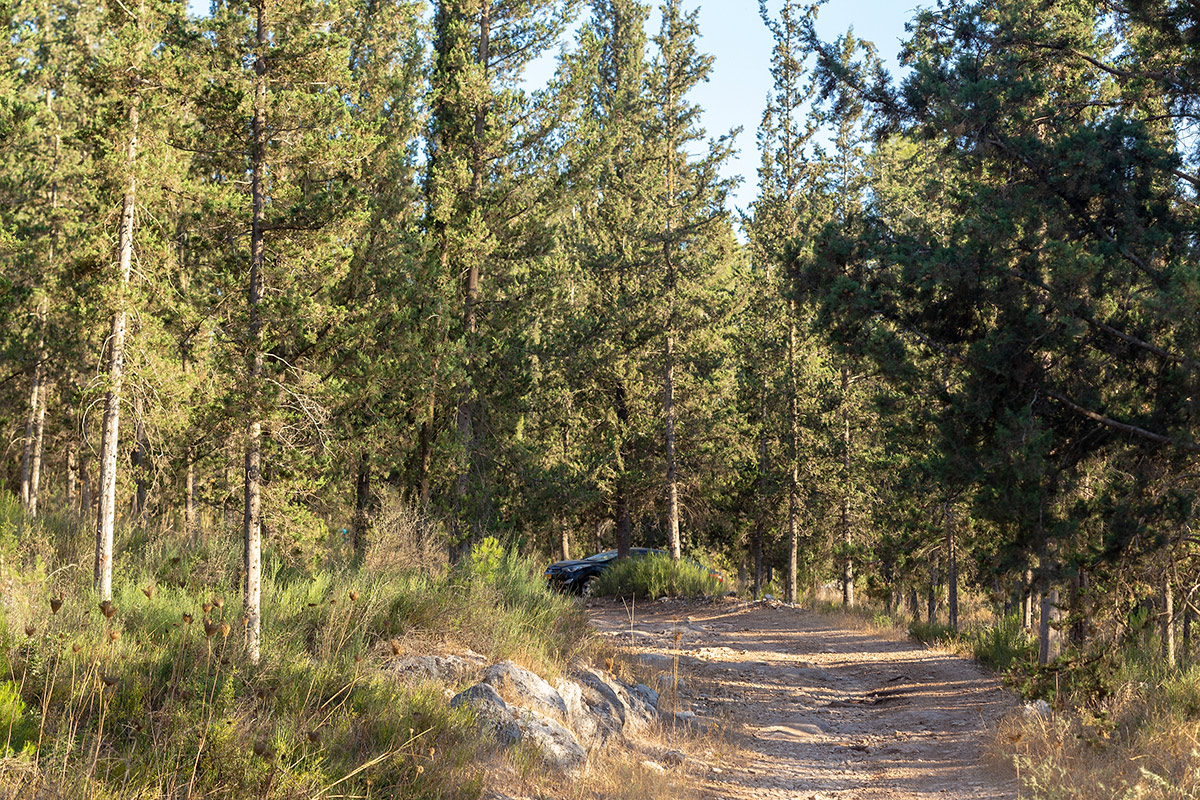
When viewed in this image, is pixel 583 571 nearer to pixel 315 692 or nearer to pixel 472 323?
pixel 472 323

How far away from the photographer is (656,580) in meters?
20.8

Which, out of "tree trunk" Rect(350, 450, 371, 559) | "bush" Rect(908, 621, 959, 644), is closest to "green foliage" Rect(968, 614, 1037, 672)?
"bush" Rect(908, 621, 959, 644)

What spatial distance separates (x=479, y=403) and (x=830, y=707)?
9.93m

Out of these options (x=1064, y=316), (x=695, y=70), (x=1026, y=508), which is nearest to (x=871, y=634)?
(x=1026, y=508)

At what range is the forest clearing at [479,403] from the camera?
623 centimetres

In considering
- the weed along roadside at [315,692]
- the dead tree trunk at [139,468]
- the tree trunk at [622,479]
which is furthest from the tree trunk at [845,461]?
the dead tree trunk at [139,468]

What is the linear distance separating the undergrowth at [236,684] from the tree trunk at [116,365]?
69 centimetres

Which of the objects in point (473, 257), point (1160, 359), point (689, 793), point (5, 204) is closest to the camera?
point (689, 793)

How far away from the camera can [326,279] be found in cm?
796

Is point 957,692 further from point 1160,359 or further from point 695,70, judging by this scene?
point 695,70

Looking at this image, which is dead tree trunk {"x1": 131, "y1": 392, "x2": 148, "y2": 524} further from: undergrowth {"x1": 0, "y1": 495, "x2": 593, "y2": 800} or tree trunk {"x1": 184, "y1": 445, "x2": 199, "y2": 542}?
undergrowth {"x1": 0, "y1": 495, "x2": 593, "y2": 800}

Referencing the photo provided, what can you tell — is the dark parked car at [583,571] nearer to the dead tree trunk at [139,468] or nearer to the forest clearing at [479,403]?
the forest clearing at [479,403]

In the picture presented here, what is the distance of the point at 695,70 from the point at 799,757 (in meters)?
19.8

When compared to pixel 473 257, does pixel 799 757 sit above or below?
below
